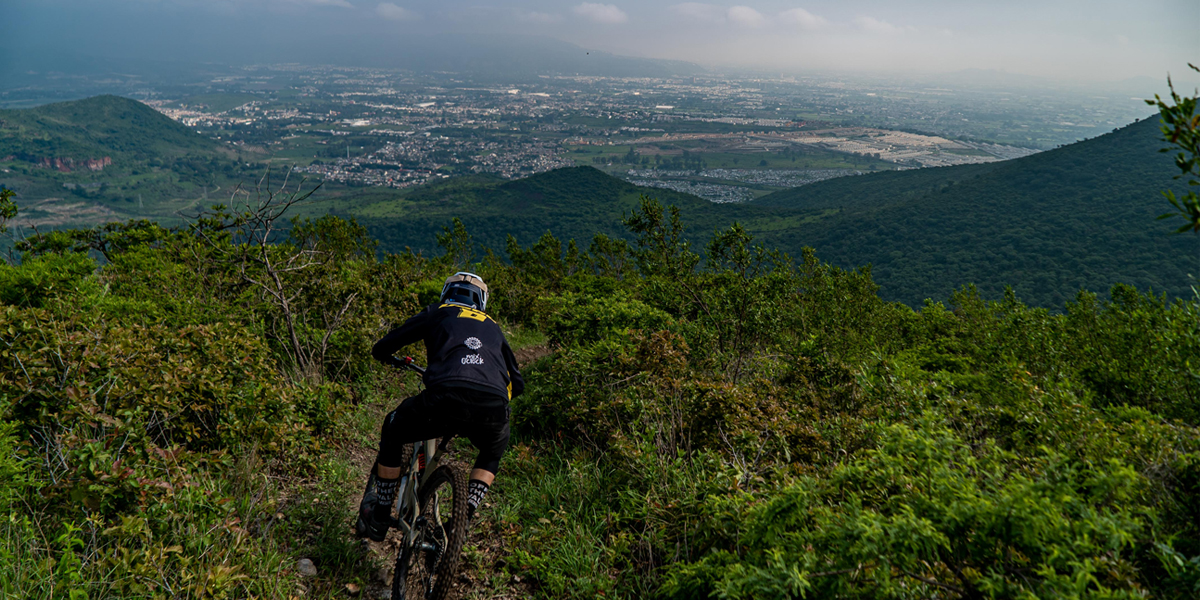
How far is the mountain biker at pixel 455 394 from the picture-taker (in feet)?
10.8

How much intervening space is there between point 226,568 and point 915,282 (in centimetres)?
6205

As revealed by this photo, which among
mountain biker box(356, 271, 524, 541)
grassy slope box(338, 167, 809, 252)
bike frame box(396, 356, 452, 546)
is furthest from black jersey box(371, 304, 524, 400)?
grassy slope box(338, 167, 809, 252)

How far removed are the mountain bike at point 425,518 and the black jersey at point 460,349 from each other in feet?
1.50

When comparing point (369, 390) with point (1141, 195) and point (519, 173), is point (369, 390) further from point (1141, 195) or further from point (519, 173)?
point (519, 173)

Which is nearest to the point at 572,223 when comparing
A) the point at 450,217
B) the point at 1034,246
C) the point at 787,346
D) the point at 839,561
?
the point at 450,217

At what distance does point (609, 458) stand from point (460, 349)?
218cm

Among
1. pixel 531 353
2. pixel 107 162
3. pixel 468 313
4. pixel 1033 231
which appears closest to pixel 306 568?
pixel 468 313

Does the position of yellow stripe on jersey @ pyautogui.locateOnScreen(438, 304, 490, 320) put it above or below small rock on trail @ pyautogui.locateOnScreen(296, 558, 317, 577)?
above

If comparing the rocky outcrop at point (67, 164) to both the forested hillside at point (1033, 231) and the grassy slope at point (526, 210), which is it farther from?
the forested hillside at point (1033, 231)

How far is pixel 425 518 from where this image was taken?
3.51 m

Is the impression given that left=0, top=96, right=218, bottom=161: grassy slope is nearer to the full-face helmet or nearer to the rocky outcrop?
the rocky outcrop

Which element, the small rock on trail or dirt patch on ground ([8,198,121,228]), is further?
dirt patch on ground ([8,198,121,228])

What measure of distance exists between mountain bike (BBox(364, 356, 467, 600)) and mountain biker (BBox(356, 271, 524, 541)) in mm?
103

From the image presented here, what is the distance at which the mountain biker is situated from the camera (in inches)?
130
